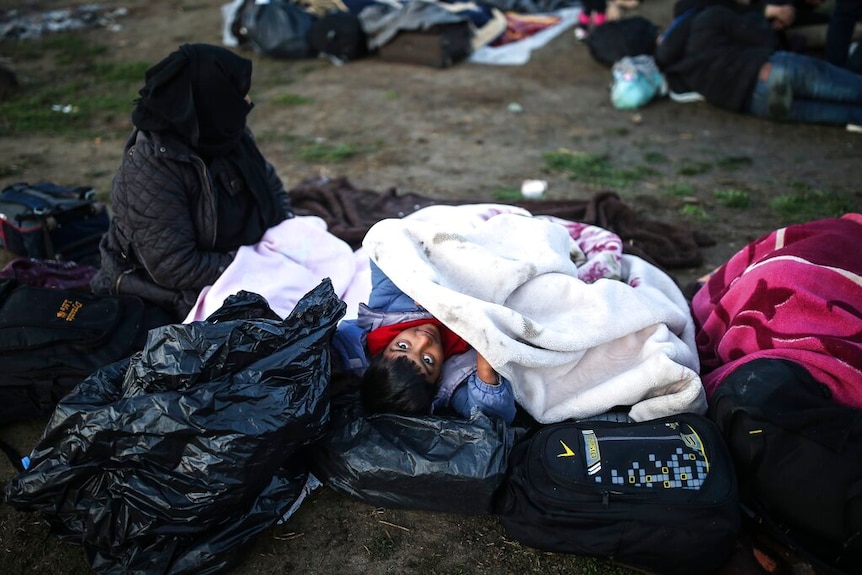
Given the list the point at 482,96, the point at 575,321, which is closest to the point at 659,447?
the point at 575,321

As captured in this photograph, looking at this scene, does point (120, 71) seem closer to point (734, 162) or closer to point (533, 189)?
point (533, 189)

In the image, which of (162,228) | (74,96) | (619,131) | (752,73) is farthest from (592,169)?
(74,96)

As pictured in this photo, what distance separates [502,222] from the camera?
3.24m

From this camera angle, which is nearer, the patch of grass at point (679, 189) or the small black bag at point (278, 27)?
the patch of grass at point (679, 189)

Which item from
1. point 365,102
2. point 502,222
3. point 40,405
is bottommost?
point 365,102

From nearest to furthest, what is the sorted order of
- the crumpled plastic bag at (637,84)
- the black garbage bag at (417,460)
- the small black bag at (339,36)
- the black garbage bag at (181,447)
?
the black garbage bag at (181,447)
the black garbage bag at (417,460)
the crumpled plastic bag at (637,84)
the small black bag at (339,36)

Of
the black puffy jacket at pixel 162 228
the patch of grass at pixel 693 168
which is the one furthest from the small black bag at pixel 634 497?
the patch of grass at pixel 693 168

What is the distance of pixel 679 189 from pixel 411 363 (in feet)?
10.3

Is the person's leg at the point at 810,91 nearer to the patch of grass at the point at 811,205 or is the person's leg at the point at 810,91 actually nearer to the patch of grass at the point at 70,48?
the patch of grass at the point at 811,205

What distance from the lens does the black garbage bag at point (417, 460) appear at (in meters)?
2.56

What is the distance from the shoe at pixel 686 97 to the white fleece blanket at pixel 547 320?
4066mm

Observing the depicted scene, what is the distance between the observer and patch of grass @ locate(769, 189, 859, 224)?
15.1ft

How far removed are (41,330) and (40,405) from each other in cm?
33

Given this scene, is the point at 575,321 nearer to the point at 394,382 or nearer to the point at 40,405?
the point at 394,382
